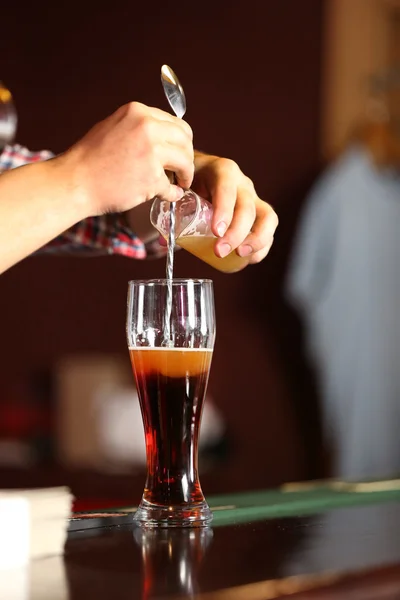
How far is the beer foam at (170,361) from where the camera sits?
42.7 inches

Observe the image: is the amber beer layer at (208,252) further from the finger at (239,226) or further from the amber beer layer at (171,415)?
the amber beer layer at (171,415)

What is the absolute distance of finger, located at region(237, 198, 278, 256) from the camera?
128cm

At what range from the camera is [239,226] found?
122 cm

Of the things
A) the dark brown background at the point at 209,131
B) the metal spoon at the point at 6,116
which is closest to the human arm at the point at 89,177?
the metal spoon at the point at 6,116

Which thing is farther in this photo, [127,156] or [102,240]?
[102,240]

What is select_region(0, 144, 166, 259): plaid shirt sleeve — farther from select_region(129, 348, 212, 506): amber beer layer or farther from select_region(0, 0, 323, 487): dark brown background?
select_region(0, 0, 323, 487): dark brown background

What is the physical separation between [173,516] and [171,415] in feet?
0.34

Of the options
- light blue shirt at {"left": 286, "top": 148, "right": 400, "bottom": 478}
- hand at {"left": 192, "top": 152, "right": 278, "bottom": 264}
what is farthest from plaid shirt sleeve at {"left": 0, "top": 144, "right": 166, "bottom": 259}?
light blue shirt at {"left": 286, "top": 148, "right": 400, "bottom": 478}

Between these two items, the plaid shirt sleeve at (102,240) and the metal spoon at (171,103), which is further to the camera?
the plaid shirt sleeve at (102,240)

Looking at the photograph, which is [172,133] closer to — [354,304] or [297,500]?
[297,500]

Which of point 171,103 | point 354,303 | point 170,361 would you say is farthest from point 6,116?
point 354,303

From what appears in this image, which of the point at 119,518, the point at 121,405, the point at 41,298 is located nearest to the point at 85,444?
the point at 121,405

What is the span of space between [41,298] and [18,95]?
0.75 m

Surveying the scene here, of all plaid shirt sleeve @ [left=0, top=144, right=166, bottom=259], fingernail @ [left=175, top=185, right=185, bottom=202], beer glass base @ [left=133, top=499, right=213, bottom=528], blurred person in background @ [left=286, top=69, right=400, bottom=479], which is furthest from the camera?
blurred person in background @ [left=286, top=69, right=400, bottom=479]
